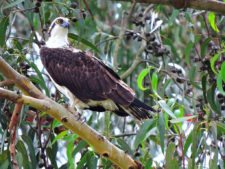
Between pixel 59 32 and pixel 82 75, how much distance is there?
0.42 m

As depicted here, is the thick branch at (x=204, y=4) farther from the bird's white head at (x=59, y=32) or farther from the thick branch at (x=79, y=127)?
the bird's white head at (x=59, y=32)

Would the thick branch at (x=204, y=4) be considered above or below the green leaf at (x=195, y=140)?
above

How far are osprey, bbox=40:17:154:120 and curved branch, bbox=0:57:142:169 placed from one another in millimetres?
409

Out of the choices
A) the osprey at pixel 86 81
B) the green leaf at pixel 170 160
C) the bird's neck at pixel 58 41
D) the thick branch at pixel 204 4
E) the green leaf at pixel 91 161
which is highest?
the thick branch at pixel 204 4

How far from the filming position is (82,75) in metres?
3.56

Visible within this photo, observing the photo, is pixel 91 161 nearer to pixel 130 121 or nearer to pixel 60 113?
pixel 60 113

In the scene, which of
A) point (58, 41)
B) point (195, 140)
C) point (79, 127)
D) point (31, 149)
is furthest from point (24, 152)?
point (58, 41)

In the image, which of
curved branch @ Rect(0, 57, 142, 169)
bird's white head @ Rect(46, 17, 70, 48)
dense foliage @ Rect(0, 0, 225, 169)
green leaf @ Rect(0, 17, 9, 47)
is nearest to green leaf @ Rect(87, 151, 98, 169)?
dense foliage @ Rect(0, 0, 225, 169)

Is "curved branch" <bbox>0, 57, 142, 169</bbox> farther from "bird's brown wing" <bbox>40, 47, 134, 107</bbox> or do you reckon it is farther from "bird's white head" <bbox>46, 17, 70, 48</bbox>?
"bird's white head" <bbox>46, 17, 70, 48</bbox>

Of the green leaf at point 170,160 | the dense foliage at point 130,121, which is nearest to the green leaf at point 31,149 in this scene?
the dense foliage at point 130,121

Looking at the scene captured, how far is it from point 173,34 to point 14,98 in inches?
132

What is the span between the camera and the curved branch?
247 cm

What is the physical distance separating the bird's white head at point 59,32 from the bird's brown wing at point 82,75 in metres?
0.14

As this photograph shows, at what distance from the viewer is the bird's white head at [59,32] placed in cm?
383
